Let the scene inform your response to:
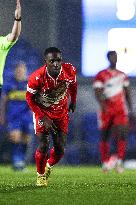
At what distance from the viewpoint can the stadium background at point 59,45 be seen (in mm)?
12758

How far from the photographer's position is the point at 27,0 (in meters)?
13.2

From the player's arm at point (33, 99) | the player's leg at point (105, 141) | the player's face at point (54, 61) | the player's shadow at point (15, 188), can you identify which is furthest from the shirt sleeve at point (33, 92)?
the player's leg at point (105, 141)

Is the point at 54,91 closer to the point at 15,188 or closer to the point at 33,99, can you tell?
the point at 33,99

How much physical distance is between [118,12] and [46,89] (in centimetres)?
519

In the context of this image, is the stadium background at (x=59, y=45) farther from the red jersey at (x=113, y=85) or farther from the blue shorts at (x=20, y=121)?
the red jersey at (x=113, y=85)

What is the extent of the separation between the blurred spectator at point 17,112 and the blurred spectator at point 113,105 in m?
1.14

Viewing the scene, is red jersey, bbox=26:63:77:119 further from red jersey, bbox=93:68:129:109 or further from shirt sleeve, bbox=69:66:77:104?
red jersey, bbox=93:68:129:109

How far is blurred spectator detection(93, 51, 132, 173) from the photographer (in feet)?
37.9

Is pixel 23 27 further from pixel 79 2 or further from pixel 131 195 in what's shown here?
pixel 131 195

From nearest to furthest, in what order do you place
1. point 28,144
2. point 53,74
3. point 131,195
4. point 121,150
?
point 131,195, point 53,74, point 121,150, point 28,144

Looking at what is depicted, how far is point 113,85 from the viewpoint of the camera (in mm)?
12008

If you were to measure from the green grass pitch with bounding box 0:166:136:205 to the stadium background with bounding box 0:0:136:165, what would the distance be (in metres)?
1.48

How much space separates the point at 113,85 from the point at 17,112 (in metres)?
1.74

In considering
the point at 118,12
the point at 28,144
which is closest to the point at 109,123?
the point at 28,144
